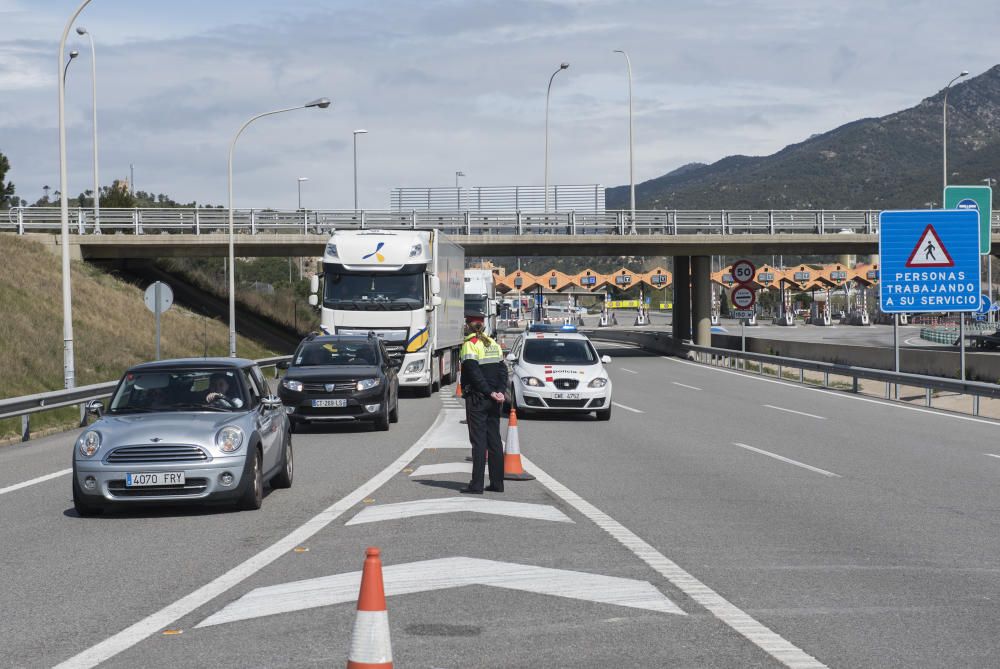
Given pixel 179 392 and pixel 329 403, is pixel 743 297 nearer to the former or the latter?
pixel 329 403

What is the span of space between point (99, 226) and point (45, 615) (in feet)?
156

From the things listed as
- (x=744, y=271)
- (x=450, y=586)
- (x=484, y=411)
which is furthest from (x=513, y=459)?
(x=744, y=271)

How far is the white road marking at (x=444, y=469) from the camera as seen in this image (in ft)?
48.3

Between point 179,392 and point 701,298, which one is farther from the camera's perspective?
point 701,298

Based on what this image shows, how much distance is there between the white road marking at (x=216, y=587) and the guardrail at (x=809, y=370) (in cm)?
1508

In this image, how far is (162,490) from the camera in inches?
438

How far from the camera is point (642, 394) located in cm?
3141

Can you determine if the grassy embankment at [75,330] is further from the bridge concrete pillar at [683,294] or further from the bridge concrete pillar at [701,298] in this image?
the bridge concrete pillar at [683,294]

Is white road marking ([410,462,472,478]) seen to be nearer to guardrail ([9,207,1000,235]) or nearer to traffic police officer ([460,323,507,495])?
traffic police officer ([460,323,507,495])

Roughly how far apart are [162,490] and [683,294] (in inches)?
1952

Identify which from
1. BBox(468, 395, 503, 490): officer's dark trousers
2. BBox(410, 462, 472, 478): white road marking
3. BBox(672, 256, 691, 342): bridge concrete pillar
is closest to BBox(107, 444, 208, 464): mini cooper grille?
BBox(468, 395, 503, 490): officer's dark trousers

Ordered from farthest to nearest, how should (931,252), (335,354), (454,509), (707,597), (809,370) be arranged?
(809,370)
(931,252)
(335,354)
(454,509)
(707,597)

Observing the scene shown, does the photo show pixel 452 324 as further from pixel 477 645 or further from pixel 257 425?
pixel 477 645

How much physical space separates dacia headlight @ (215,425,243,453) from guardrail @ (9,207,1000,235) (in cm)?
3967
